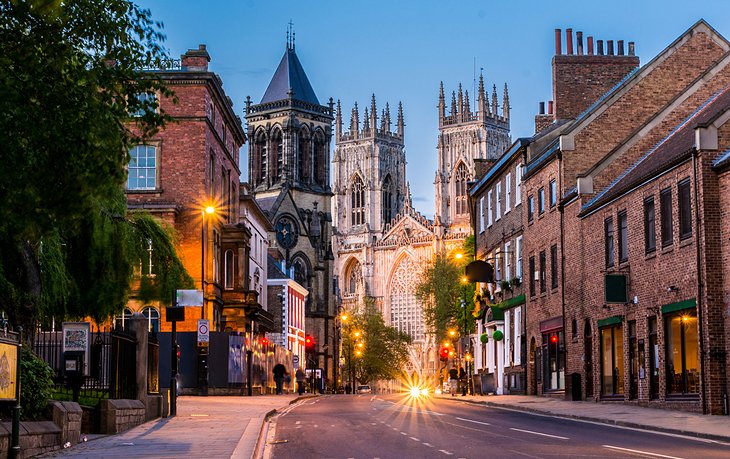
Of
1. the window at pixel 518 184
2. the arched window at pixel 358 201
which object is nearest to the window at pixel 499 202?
the window at pixel 518 184

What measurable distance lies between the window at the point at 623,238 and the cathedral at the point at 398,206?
125363 mm

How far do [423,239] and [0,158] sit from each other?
15759 centimetres

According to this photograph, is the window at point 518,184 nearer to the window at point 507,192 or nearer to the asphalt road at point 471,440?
the window at point 507,192

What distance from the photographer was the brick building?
30188mm

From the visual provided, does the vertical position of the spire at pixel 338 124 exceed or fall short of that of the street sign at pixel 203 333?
it exceeds it

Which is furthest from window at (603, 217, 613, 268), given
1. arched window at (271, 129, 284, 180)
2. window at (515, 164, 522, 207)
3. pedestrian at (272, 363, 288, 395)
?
arched window at (271, 129, 284, 180)

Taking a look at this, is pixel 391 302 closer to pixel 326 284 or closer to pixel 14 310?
pixel 326 284

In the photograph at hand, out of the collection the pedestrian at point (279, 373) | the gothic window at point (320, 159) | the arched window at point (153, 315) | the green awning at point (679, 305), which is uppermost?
the gothic window at point (320, 159)

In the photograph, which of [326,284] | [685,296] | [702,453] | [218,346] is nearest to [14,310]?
[702,453]

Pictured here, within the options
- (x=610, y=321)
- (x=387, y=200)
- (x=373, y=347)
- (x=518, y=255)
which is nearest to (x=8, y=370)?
(x=610, y=321)

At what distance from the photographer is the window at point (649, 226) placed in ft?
113

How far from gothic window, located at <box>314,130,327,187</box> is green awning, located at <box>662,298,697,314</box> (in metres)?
102

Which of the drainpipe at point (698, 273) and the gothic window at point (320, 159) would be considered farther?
the gothic window at point (320, 159)

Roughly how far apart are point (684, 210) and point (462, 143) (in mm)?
151223
